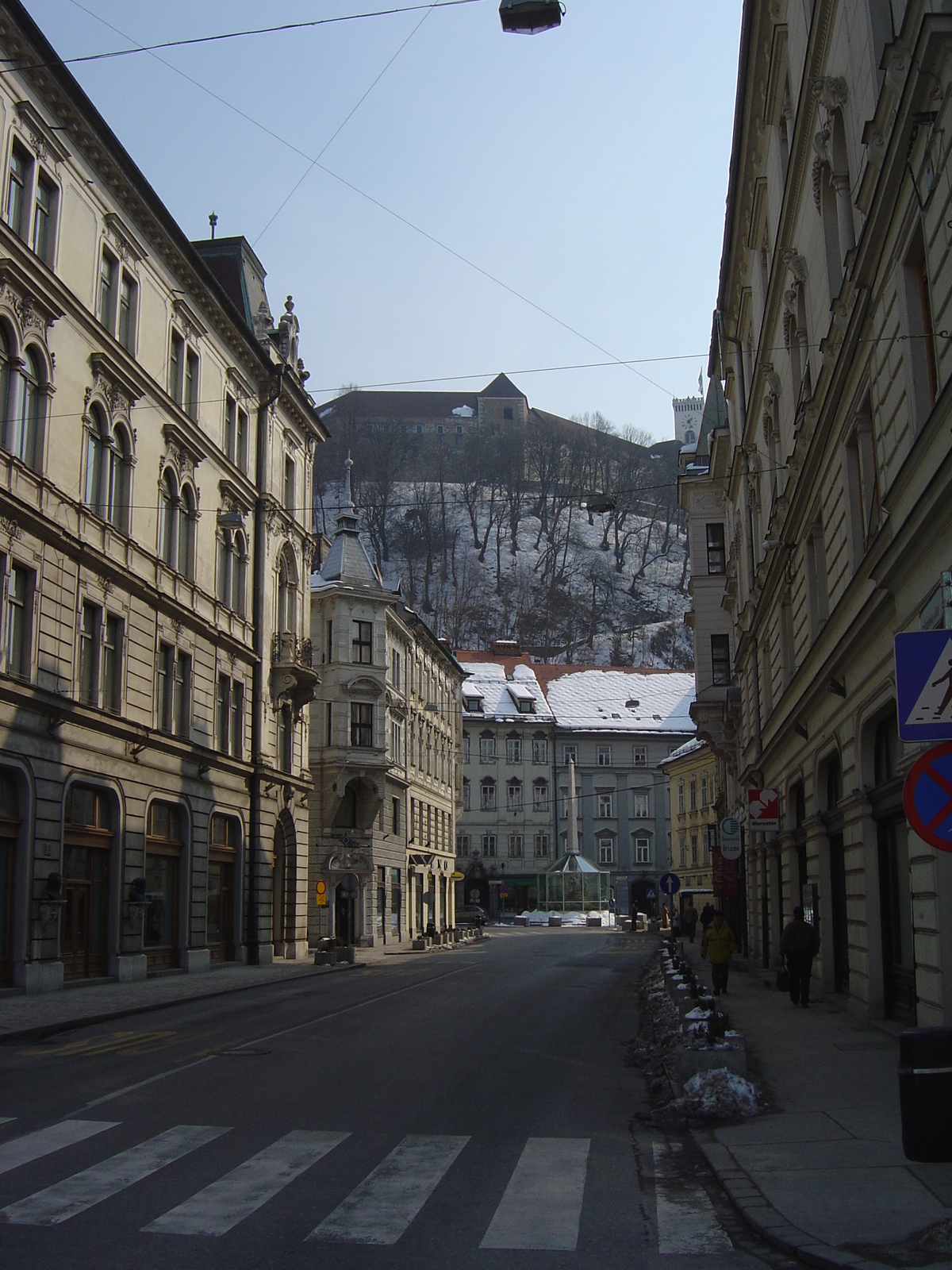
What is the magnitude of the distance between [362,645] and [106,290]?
1008 inches

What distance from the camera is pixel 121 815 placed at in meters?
27.1

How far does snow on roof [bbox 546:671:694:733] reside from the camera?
9419cm

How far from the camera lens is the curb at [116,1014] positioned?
664 inches

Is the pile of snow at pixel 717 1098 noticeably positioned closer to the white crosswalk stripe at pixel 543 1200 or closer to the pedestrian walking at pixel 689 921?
the white crosswalk stripe at pixel 543 1200

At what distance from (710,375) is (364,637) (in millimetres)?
18826

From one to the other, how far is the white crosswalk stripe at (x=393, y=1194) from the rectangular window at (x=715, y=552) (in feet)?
107

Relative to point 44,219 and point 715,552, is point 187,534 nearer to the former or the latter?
point 44,219

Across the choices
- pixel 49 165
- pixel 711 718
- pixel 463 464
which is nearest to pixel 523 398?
pixel 463 464

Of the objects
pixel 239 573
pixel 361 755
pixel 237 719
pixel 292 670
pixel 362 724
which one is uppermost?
pixel 239 573

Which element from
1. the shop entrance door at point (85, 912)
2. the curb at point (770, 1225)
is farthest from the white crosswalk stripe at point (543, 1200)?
the shop entrance door at point (85, 912)

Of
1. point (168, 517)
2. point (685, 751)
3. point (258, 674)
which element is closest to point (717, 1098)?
point (168, 517)

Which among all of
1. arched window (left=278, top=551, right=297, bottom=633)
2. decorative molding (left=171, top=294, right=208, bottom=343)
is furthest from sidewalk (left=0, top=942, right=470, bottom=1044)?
decorative molding (left=171, top=294, right=208, bottom=343)

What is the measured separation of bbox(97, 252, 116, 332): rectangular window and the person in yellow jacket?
18028 millimetres

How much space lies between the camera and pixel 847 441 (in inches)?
621
